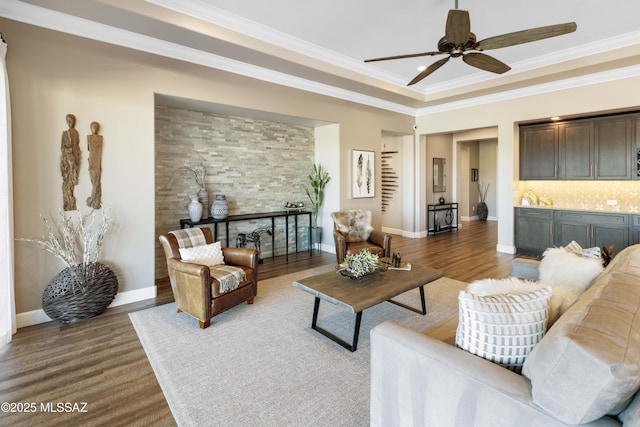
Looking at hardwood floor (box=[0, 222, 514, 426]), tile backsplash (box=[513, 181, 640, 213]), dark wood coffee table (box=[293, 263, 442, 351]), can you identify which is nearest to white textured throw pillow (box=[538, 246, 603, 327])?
dark wood coffee table (box=[293, 263, 442, 351])

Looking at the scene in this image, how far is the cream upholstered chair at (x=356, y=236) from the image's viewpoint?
486 cm

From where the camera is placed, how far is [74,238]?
3428mm

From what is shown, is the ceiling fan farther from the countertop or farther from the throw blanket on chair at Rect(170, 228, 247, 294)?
the countertop

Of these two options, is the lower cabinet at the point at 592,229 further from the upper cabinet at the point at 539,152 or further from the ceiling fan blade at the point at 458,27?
the ceiling fan blade at the point at 458,27

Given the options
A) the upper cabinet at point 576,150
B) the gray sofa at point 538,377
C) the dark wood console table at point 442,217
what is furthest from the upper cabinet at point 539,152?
the gray sofa at point 538,377

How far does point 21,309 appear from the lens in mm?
3176

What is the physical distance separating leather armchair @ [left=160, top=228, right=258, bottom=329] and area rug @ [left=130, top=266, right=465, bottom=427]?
0.15 m

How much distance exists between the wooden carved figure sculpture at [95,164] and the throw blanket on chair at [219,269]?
925 millimetres

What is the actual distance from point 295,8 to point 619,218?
5.88 metres

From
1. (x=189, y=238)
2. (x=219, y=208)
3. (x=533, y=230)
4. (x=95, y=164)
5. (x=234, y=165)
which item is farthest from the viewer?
(x=533, y=230)

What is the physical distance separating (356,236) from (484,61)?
296 centimetres

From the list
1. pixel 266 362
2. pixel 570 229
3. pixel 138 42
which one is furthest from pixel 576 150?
pixel 138 42

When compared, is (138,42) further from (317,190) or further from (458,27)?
(317,190)

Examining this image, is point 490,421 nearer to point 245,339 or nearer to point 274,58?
point 245,339
